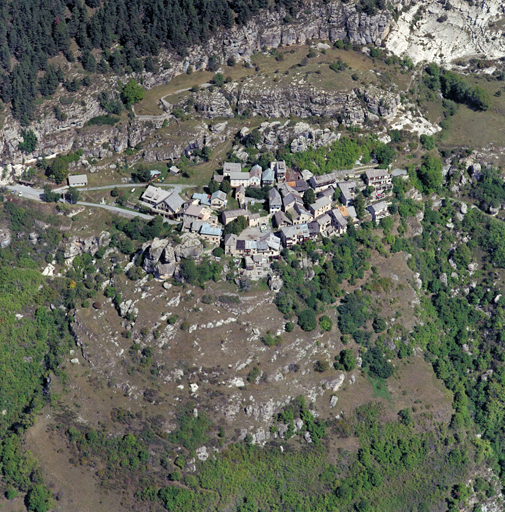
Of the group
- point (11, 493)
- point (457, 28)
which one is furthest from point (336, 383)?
point (457, 28)

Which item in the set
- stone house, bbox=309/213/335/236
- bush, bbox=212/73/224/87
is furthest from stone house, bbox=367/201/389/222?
bush, bbox=212/73/224/87

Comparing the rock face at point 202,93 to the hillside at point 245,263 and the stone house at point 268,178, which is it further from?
the stone house at point 268,178

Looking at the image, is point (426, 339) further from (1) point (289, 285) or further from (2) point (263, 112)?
(2) point (263, 112)

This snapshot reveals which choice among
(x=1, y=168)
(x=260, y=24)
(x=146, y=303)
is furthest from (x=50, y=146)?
(x=260, y=24)

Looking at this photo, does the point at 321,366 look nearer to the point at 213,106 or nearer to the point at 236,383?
the point at 236,383

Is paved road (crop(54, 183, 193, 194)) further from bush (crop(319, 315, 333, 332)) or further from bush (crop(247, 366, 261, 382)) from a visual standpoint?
bush (crop(247, 366, 261, 382))

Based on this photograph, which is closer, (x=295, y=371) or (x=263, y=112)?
(x=295, y=371)
